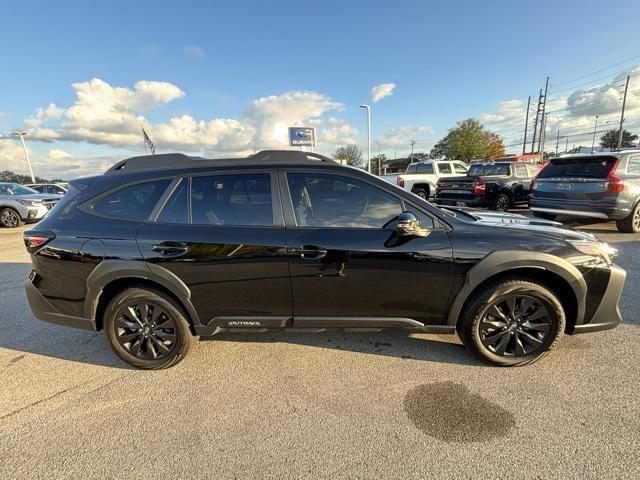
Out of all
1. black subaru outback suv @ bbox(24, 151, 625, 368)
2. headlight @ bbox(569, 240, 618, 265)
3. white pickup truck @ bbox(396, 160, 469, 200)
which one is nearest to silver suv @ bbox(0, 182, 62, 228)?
black subaru outback suv @ bbox(24, 151, 625, 368)

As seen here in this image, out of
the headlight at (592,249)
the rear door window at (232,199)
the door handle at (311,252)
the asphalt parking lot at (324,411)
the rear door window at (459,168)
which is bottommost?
the asphalt parking lot at (324,411)

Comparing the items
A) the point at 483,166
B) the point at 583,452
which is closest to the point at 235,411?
the point at 583,452

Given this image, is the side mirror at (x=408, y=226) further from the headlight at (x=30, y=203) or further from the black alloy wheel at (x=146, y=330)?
the headlight at (x=30, y=203)

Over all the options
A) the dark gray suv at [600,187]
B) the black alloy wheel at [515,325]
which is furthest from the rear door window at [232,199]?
the dark gray suv at [600,187]

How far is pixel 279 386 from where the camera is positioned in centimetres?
253

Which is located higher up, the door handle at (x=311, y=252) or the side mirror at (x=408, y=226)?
the side mirror at (x=408, y=226)

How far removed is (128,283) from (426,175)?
1257 centimetres

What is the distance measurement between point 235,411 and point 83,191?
2.24 meters

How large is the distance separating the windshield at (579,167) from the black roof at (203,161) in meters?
6.84

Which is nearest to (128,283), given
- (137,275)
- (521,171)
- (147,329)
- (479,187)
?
(137,275)

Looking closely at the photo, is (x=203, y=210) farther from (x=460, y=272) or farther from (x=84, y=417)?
(x=460, y=272)

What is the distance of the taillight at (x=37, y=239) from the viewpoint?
2691 mm

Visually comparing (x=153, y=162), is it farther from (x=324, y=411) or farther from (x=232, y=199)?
(x=324, y=411)

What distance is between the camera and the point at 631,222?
6.81m
